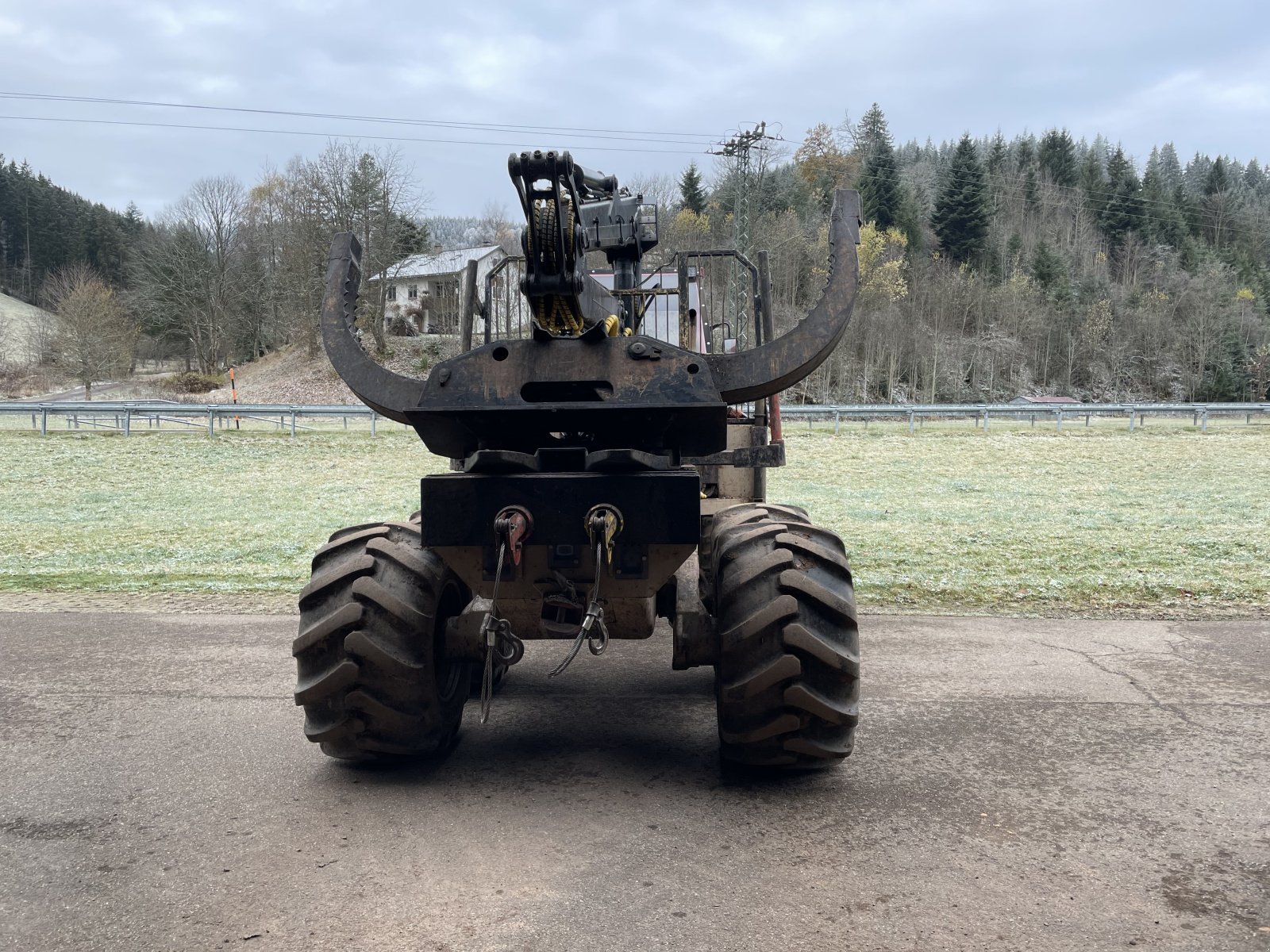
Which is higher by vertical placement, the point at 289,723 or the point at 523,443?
the point at 523,443

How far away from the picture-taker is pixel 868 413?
27656 mm

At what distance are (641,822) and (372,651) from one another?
137 centimetres

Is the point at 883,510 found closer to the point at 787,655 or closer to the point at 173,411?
the point at 787,655

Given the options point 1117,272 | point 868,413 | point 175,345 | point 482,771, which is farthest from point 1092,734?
point 1117,272

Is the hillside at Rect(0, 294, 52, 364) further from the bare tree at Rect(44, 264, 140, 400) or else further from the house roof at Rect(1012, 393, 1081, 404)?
the house roof at Rect(1012, 393, 1081, 404)

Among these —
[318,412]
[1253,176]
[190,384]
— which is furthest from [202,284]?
[1253,176]

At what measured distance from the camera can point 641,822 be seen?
4211mm

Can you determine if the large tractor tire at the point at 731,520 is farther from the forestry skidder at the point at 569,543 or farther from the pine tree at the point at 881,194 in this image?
the pine tree at the point at 881,194

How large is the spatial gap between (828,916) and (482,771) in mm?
2036

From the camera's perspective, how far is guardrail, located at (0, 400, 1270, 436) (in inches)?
960

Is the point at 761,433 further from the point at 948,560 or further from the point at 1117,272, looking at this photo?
the point at 1117,272

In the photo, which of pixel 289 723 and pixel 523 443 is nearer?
pixel 523 443

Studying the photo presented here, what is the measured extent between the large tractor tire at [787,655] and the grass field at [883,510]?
178 inches

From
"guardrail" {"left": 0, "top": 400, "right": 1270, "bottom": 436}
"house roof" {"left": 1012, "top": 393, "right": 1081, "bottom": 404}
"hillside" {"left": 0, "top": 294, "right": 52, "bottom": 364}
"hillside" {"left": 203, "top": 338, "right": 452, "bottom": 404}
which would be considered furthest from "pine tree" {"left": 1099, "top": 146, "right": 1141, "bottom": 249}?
"hillside" {"left": 0, "top": 294, "right": 52, "bottom": 364}
